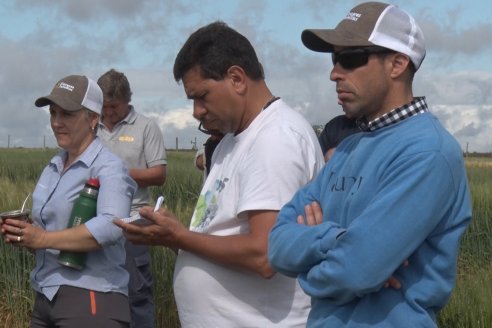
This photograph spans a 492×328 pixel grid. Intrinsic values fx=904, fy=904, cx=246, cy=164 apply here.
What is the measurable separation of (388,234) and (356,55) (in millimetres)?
470

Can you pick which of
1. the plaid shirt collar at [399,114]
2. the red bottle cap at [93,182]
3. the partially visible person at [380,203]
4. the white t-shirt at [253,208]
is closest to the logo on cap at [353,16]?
the partially visible person at [380,203]

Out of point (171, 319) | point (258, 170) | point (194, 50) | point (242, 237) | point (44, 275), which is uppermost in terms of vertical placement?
point (194, 50)

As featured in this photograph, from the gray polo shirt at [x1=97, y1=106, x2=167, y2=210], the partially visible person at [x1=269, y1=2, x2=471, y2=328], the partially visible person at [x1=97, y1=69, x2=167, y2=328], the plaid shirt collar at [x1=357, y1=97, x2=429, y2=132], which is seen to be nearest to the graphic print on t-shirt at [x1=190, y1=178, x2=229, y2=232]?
the partially visible person at [x1=269, y1=2, x2=471, y2=328]

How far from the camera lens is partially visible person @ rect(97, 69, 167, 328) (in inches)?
211

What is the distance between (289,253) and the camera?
7.05 feet

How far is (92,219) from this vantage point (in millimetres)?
3350

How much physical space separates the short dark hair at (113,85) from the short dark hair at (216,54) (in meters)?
2.58

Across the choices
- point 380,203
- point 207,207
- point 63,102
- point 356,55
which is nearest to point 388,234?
point 380,203

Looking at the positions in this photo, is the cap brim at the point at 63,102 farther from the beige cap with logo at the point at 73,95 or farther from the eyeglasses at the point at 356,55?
the eyeglasses at the point at 356,55

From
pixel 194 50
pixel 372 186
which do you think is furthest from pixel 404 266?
pixel 194 50

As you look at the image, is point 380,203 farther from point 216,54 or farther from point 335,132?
point 335,132

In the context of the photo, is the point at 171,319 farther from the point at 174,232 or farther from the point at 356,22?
the point at 356,22

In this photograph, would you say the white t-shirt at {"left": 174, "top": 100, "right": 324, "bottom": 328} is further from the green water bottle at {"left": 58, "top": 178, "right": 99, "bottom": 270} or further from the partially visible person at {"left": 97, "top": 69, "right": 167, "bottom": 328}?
the partially visible person at {"left": 97, "top": 69, "right": 167, "bottom": 328}

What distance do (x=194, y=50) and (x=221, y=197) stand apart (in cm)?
47
